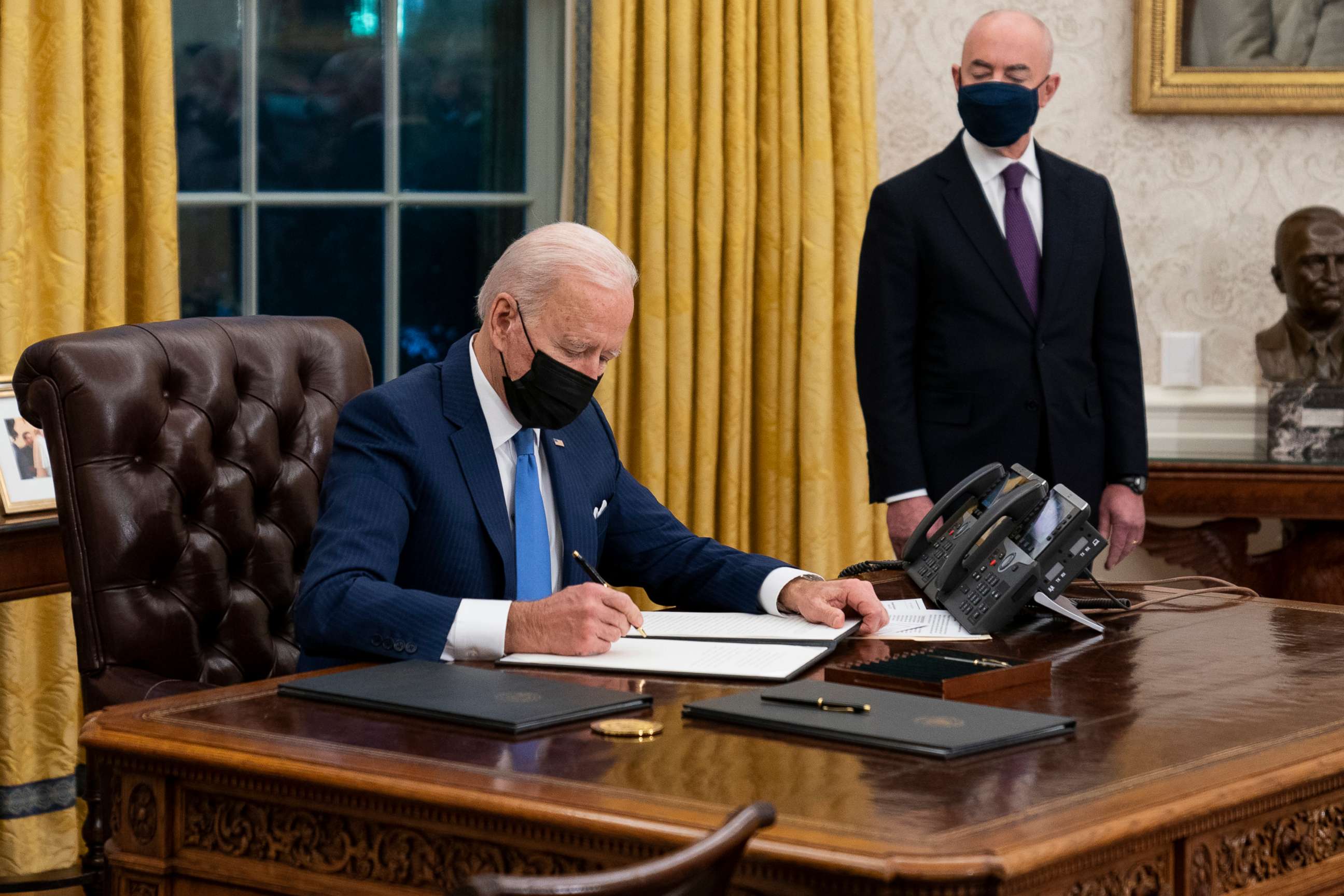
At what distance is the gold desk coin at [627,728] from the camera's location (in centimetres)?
162

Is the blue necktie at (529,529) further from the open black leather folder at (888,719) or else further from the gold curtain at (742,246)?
the gold curtain at (742,246)

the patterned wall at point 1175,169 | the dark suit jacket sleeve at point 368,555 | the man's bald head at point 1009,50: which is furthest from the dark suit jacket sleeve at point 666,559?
the patterned wall at point 1175,169

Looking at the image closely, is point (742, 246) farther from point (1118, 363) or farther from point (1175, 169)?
point (1175, 169)

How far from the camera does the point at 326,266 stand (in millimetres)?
4324

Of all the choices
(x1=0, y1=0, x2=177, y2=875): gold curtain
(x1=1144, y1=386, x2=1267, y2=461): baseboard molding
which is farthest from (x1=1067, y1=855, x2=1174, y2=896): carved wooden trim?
(x1=1144, y1=386, x2=1267, y2=461): baseboard molding

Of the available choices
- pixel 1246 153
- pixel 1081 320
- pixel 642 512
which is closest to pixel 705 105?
pixel 1081 320

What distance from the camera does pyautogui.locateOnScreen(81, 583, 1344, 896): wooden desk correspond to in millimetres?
1324

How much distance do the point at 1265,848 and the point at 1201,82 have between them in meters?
3.52

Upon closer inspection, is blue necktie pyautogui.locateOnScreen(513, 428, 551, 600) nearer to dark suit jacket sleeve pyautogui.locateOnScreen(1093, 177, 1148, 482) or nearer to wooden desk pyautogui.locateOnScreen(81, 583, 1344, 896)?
wooden desk pyautogui.locateOnScreen(81, 583, 1344, 896)

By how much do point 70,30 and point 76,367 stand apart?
4.04 ft

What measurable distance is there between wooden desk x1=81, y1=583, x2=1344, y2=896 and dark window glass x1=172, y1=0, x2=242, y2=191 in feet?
8.04

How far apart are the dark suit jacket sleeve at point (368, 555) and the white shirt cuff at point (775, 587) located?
1.75 ft

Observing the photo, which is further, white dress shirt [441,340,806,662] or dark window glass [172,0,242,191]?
dark window glass [172,0,242,191]

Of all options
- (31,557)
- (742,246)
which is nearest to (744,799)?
(31,557)
